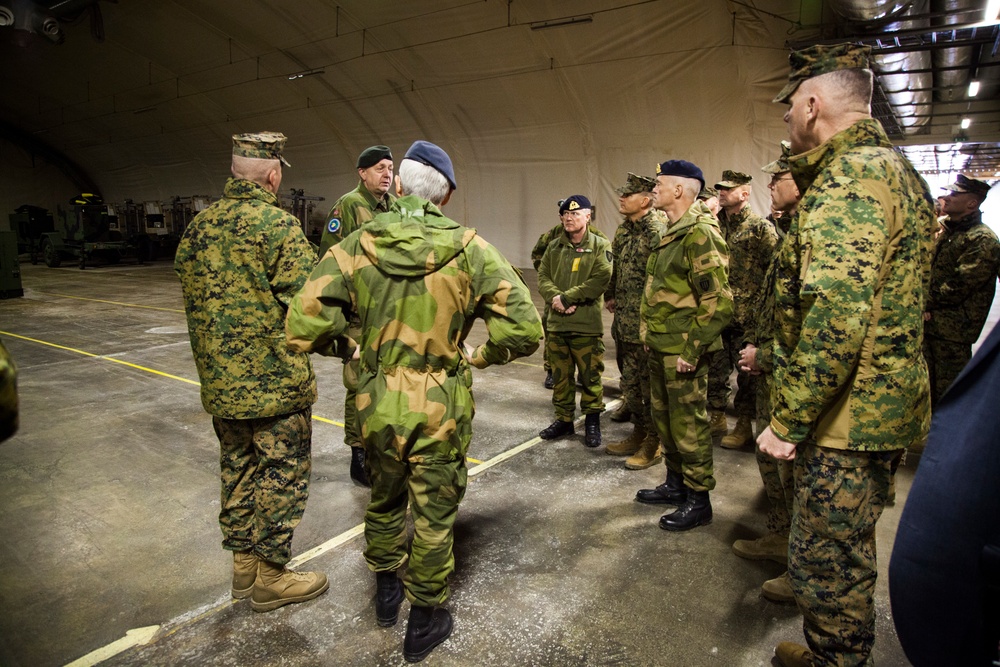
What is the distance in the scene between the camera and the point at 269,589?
2342mm

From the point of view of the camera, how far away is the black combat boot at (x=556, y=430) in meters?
4.24

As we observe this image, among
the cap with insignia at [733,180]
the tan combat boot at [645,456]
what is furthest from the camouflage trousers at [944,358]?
the tan combat boot at [645,456]

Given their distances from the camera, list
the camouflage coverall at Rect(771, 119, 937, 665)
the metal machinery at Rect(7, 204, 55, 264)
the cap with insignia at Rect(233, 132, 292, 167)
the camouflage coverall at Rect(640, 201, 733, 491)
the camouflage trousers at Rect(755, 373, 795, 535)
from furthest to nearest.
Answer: the metal machinery at Rect(7, 204, 55, 264) < the camouflage coverall at Rect(640, 201, 733, 491) < the camouflage trousers at Rect(755, 373, 795, 535) < the cap with insignia at Rect(233, 132, 292, 167) < the camouflage coverall at Rect(771, 119, 937, 665)

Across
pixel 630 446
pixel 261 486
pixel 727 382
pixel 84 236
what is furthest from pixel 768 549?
pixel 84 236

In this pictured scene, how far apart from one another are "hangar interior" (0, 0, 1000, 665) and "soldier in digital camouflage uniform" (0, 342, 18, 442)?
151 centimetres

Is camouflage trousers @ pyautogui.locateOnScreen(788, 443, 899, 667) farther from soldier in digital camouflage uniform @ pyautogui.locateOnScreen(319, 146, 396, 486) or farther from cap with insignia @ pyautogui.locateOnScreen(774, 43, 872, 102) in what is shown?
soldier in digital camouflage uniform @ pyautogui.locateOnScreen(319, 146, 396, 486)

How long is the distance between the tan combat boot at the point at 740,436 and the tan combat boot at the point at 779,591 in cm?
179

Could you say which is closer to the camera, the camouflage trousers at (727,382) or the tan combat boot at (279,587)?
the tan combat boot at (279,587)

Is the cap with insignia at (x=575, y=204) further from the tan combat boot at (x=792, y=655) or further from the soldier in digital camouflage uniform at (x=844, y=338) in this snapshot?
the tan combat boot at (x=792, y=655)

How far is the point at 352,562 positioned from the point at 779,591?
185 centimetres

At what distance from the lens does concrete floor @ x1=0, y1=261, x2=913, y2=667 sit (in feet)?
7.06

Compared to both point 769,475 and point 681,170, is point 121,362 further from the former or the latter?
point 769,475

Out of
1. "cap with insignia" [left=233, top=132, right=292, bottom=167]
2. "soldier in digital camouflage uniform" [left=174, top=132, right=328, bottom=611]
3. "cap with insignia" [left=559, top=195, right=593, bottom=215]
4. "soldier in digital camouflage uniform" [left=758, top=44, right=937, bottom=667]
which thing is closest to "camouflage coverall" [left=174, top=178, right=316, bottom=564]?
"soldier in digital camouflage uniform" [left=174, top=132, right=328, bottom=611]

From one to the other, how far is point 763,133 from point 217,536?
940cm
